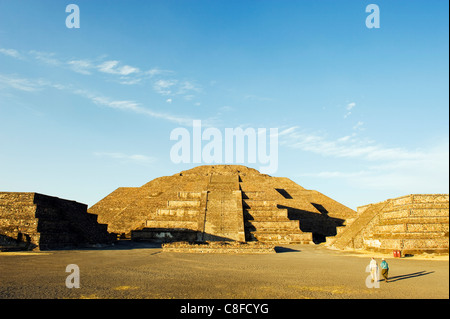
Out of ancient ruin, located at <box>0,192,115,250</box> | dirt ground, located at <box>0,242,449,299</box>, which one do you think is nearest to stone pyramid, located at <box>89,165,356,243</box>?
ancient ruin, located at <box>0,192,115,250</box>

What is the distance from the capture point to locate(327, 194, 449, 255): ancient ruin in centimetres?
1845

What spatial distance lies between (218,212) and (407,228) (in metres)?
17.0

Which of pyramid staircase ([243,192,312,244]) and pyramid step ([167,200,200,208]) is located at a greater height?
pyramid step ([167,200,200,208])

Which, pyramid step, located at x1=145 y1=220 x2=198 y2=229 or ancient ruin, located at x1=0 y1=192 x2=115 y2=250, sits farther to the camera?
pyramid step, located at x1=145 y1=220 x2=198 y2=229

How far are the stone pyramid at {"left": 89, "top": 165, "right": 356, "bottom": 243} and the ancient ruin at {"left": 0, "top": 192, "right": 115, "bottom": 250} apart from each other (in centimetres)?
593

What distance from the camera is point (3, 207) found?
21328mm

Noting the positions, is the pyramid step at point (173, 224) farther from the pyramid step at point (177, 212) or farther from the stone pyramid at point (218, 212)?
the pyramid step at point (177, 212)

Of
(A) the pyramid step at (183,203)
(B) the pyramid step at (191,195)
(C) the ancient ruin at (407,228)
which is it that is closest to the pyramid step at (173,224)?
(A) the pyramid step at (183,203)

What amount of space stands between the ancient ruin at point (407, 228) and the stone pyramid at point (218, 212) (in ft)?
21.2

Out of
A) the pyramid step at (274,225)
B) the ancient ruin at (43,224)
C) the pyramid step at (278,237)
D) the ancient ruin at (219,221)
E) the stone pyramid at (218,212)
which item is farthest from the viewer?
the pyramid step at (274,225)

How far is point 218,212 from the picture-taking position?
31.6 meters

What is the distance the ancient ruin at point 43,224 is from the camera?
63.3 feet

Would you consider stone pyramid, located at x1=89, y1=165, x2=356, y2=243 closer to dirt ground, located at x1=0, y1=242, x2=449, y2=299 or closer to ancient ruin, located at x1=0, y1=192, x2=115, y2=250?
Answer: ancient ruin, located at x1=0, y1=192, x2=115, y2=250
